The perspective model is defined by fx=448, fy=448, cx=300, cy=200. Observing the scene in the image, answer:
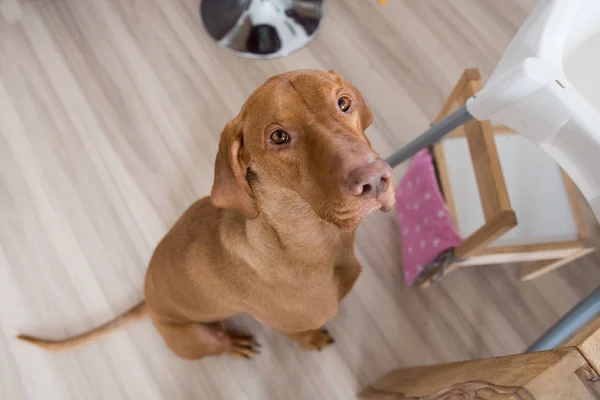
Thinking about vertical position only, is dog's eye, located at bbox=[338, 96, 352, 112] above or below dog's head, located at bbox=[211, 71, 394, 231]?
above

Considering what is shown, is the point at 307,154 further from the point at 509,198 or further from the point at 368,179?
the point at 509,198

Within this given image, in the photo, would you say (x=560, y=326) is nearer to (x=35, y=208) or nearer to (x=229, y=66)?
(x=229, y=66)

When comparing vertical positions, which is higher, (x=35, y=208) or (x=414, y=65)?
(x=414, y=65)

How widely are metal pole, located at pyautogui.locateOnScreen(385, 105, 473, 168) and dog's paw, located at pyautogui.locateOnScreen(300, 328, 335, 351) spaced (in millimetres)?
820

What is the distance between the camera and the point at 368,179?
88 centimetres

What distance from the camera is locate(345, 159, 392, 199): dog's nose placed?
0.89m

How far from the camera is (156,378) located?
6.79 ft

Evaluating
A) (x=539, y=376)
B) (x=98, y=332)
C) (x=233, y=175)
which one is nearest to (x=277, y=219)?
(x=233, y=175)

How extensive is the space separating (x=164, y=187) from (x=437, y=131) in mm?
1457

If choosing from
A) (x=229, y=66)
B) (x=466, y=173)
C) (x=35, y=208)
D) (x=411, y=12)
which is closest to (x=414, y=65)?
(x=411, y=12)

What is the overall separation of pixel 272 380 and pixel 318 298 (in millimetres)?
798

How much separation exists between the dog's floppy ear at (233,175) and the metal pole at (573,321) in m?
0.88

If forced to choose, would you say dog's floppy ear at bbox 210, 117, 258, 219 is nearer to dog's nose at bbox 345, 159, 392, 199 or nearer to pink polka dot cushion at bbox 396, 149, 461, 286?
dog's nose at bbox 345, 159, 392, 199

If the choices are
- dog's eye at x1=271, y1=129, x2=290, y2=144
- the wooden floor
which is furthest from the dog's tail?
dog's eye at x1=271, y1=129, x2=290, y2=144
